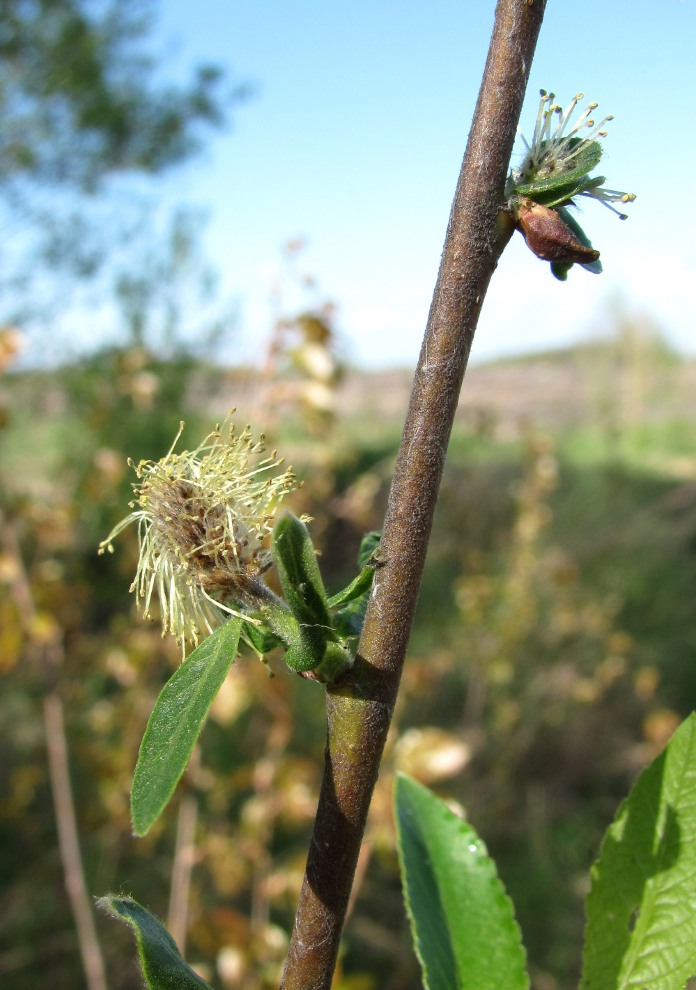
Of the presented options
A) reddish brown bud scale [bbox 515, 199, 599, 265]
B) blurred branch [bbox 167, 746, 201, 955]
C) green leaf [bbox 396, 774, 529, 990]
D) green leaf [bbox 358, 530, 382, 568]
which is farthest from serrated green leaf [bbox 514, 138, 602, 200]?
blurred branch [bbox 167, 746, 201, 955]

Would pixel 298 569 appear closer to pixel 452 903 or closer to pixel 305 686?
pixel 452 903

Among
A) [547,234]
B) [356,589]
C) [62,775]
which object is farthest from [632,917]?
[62,775]

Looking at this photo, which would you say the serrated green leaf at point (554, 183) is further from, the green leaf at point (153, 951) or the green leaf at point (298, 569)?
the green leaf at point (153, 951)

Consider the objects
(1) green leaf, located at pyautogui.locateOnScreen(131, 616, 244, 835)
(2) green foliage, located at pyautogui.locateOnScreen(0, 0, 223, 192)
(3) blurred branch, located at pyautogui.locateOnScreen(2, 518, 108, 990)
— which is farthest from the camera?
(2) green foliage, located at pyautogui.locateOnScreen(0, 0, 223, 192)

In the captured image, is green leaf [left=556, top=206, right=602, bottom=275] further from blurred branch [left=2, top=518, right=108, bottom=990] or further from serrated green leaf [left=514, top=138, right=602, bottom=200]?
blurred branch [left=2, top=518, right=108, bottom=990]

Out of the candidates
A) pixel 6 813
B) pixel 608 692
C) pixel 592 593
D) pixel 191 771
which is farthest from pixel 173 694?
pixel 592 593

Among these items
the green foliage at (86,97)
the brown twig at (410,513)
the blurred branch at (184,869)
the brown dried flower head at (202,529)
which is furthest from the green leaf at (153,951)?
the green foliage at (86,97)
